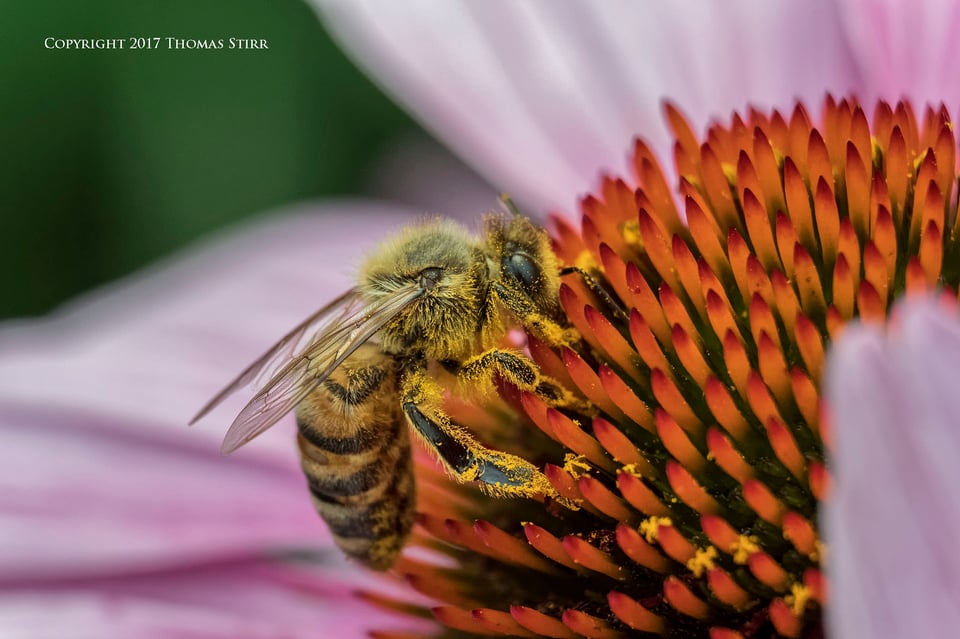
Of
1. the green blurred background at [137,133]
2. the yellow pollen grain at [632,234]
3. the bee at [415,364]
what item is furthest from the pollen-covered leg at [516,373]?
the green blurred background at [137,133]

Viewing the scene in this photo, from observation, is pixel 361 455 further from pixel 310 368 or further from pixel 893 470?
pixel 893 470

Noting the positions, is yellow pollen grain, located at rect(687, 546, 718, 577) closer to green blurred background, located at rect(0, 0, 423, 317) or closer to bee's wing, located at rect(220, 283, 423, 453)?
bee's wing, located at rect(220, 283, 423, 453)

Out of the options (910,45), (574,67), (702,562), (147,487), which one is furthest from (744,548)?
(574,67)

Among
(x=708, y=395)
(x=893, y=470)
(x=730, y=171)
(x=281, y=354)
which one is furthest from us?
(x=730, y=171)

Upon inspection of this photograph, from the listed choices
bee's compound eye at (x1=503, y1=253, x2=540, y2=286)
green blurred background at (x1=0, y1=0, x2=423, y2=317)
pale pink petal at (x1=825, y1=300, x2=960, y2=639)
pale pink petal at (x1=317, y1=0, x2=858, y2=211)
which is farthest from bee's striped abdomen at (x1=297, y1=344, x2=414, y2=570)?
green blurred background at (x1=0, y1=0, x2=423, y2=317)

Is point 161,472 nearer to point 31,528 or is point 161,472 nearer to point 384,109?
point 31,528

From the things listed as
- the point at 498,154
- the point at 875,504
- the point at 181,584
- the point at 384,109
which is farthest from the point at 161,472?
the point at 875,504
